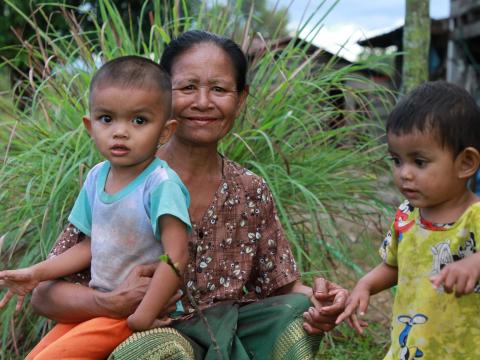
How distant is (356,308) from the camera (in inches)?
82.3

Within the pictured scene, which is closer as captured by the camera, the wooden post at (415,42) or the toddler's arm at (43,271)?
the toddler's arm at (43,271)

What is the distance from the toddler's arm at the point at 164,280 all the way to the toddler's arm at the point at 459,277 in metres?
0.64

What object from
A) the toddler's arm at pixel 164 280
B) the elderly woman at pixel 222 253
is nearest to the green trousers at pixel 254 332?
the elderly woman at pixel 222 253

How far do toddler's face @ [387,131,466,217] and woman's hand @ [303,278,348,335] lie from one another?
382mm

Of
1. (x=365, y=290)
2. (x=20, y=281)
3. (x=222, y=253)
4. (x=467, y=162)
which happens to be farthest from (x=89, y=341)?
(x=467, y=162)

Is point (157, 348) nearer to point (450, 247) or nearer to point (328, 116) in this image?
point (450, 247)

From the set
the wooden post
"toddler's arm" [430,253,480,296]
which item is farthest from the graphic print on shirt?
Answer: the wooden post

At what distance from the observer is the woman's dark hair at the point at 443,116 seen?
1905mm

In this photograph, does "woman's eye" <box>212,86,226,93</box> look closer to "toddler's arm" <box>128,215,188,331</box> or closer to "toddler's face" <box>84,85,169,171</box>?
"toddler's face" <box>84,85,169,171</box>

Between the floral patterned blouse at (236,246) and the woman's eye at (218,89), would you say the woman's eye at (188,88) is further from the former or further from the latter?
the floral patterned blouse at (236,246)

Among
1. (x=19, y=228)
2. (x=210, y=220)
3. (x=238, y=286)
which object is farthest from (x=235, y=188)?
(x=19, y=228)

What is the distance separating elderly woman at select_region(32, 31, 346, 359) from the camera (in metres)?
2.23

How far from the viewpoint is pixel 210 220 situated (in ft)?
7.78

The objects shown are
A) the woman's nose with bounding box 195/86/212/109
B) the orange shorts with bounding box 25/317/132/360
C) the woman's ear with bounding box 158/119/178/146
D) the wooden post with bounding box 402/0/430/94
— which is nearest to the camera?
the orange shorts with bounding box 25/317/132/360
